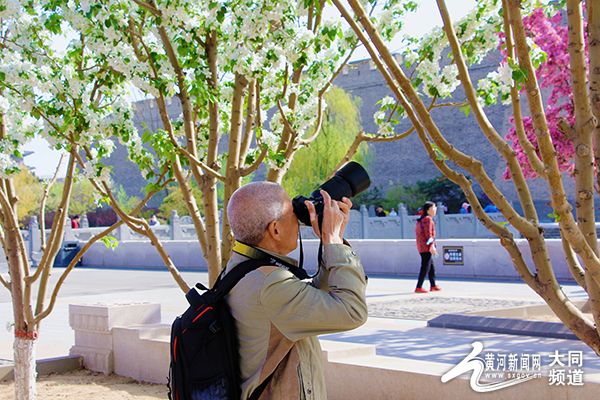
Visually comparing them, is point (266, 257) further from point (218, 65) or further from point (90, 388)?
point (90, 388)

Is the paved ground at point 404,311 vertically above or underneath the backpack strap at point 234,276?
underneath

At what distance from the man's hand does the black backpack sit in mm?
260

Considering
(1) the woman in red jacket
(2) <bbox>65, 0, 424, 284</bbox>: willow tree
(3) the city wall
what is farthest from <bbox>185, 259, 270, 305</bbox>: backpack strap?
(3) the city wall

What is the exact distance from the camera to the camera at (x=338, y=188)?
2160 mm

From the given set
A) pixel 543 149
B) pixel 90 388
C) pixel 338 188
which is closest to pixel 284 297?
pixel 338 188

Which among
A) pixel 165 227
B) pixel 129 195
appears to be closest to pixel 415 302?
pixel 165 227

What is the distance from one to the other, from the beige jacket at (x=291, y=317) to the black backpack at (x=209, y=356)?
0.12 feet

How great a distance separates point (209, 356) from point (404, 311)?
26.6 feet

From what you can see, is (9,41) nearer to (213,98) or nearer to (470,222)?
(213,98)

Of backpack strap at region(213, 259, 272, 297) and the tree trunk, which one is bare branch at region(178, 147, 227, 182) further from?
the tree trunk

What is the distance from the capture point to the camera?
216 centimetres

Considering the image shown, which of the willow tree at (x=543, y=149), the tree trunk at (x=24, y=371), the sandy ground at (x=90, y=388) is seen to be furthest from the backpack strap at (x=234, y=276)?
the sandy ground at (x=90, y=388)

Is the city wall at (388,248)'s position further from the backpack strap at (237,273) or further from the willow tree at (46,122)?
the backpack strap at (237,273)

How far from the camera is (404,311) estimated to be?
9.68 meters
